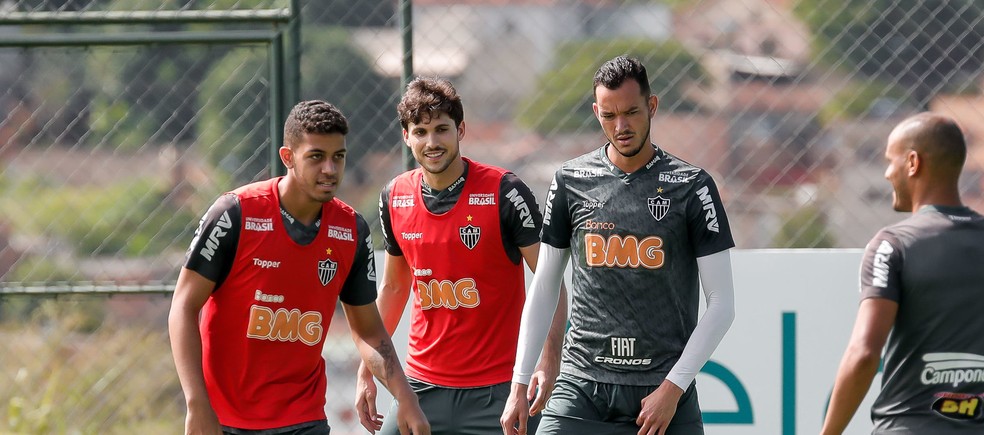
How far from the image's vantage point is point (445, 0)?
8562 mm

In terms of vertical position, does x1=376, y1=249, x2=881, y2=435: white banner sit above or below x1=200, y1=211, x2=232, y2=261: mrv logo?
below

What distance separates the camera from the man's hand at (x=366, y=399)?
4.96 meters

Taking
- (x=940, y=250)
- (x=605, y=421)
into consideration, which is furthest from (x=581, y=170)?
(x=940, y=250)

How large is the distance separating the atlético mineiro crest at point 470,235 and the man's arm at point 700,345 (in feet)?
3.43

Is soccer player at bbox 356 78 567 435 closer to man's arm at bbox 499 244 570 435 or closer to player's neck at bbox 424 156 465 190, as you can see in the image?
player's neck at bbox 424 156 465 190

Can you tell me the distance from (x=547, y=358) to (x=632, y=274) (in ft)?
1.88

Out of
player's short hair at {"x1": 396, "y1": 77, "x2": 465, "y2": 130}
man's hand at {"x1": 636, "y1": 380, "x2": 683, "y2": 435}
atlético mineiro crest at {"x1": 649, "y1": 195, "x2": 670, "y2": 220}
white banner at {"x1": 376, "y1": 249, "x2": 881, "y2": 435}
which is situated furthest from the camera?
white banner at {"x1": 376, "y1": 249, "x2": 881, "y2": 435}

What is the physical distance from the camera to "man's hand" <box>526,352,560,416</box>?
444 cm

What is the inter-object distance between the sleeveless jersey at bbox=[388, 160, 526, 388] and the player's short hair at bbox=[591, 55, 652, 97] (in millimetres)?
864

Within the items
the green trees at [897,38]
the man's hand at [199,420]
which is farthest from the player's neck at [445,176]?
the green trees at [897,38]

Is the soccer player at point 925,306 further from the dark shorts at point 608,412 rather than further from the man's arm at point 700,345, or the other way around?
the dark shorts at point 608,412

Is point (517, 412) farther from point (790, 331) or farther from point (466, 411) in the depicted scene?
point (790, 331)

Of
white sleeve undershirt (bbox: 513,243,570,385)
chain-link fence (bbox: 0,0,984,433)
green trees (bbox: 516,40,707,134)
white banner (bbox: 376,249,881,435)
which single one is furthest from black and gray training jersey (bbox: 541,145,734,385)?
green trees (bbox: 516,40,707,134)

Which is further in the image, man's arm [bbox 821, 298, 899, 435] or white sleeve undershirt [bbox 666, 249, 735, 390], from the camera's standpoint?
white sleeve undershirt [bbox 666, 249, 735, 390]
